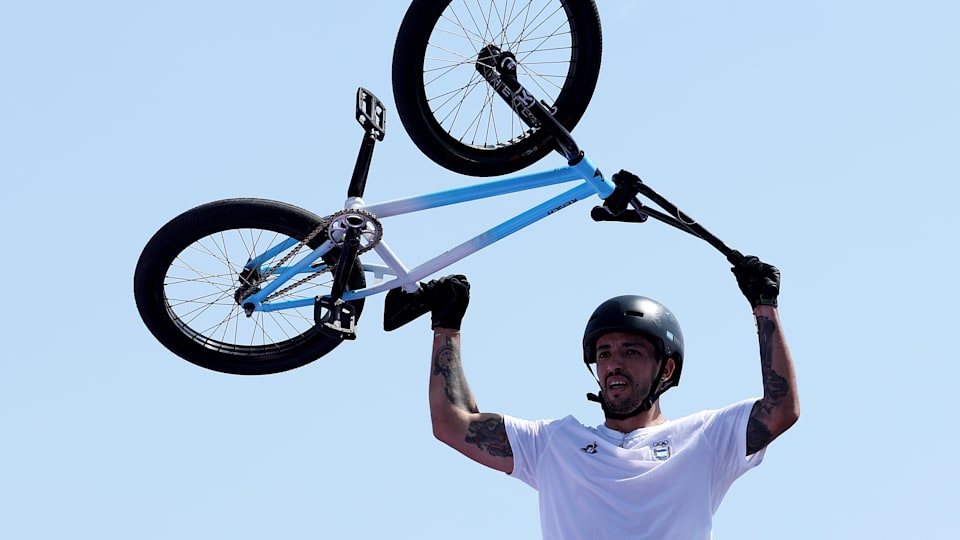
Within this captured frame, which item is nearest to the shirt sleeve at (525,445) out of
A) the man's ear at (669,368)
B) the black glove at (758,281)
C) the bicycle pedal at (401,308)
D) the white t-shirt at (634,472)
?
the white t-shirt at (634,472)

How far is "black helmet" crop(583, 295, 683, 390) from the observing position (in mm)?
6535

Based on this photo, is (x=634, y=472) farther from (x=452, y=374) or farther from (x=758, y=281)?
(x=758, y=281)

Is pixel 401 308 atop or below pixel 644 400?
atop

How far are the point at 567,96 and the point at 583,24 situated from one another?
0.49 meters

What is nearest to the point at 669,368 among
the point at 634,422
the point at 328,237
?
the point at 634,422

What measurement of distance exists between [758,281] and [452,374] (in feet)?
5.00

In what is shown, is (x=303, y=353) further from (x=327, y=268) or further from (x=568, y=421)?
(x=568, y=421)

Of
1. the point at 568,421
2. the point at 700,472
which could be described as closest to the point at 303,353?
the point at 568,421

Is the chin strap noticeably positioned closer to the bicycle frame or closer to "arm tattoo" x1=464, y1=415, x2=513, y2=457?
"arm tattoo" x1=464, y1=415, x2=513, y2=457

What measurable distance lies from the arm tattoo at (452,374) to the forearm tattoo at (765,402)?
131 cm

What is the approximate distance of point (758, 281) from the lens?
255 inches

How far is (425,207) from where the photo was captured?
921 cm

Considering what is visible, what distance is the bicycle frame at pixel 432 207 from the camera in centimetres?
906

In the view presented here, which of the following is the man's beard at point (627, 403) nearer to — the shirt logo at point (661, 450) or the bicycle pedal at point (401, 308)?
the shirt logo at point (661, 450)
